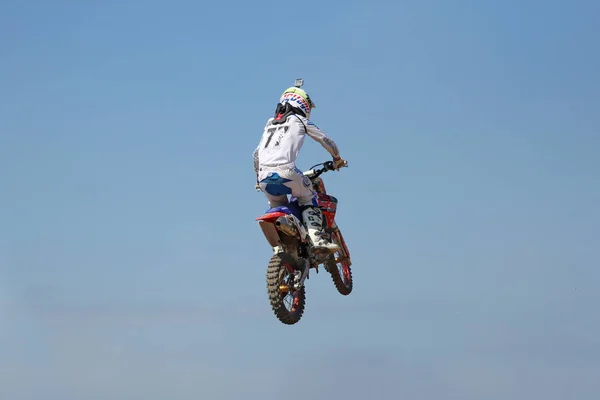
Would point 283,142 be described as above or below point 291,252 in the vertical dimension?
above

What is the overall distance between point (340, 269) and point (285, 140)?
369 cm

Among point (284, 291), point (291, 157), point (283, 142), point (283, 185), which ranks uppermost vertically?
point (283, 142)

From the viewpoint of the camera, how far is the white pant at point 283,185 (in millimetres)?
19062

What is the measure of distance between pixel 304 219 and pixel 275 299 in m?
1.82

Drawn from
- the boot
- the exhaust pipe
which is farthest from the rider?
the exhaust pipe

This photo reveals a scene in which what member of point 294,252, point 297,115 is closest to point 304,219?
point 294,252

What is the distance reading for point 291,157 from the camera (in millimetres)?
19141

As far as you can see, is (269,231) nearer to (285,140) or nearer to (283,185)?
(283,185)

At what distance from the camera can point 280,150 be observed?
19.1m

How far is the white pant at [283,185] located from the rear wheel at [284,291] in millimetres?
1162

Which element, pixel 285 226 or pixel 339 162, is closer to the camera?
pixel 285 226

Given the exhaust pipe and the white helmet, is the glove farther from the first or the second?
the exhaust pipe

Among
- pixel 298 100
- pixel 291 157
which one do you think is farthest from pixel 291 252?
pixel 298 100

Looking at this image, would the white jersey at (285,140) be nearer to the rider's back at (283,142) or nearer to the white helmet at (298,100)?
the rider's back at (283,142)
